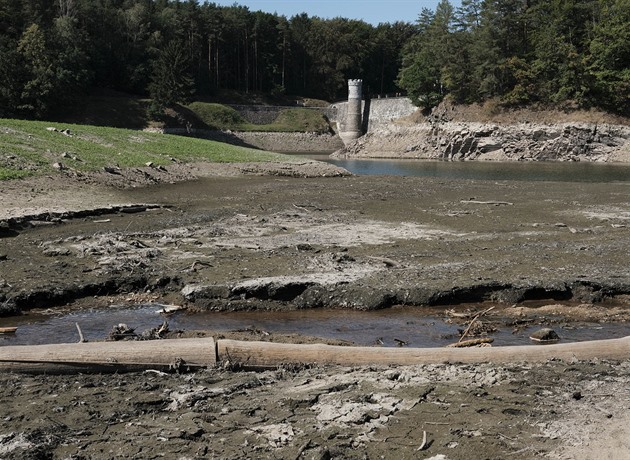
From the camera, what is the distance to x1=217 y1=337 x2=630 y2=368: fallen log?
23.4ft

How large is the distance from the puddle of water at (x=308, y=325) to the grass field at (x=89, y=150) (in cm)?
1167

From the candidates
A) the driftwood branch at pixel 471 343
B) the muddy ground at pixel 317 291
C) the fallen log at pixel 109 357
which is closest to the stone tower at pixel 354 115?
the muddy ground at pixel 317 291

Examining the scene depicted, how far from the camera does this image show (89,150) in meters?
27.4

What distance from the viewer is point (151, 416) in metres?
5.76

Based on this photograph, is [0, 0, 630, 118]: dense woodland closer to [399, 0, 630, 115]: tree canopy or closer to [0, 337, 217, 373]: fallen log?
[399, 0, 630, 115]: tree canopy

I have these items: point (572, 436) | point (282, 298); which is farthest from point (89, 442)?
point (282, 298)

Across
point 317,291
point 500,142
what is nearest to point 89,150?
point 317,291

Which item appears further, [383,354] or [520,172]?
[520,172]

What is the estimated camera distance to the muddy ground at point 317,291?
5.29 metres

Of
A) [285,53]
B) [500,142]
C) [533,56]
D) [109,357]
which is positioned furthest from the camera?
[285,53]

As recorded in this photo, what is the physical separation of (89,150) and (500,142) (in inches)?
2014

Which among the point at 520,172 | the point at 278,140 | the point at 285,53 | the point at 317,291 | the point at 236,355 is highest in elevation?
the point at 285,53

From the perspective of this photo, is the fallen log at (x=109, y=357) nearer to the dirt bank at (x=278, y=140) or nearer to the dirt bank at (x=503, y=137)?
the dirt bank at (x=503, y=137)

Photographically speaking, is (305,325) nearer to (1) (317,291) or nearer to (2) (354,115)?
(1) (317,291)
